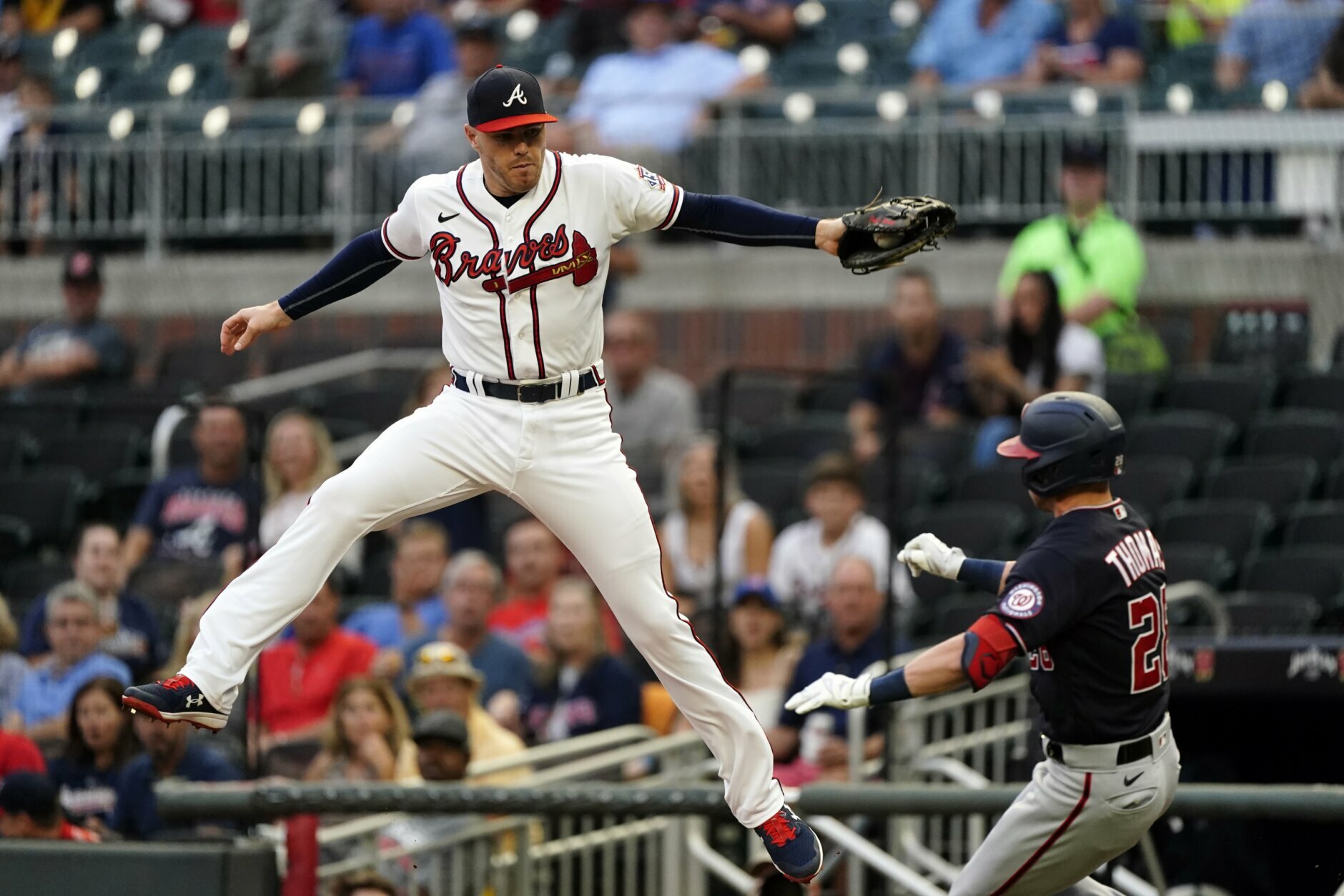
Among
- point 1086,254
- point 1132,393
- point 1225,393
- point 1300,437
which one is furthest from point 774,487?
point 1300,437

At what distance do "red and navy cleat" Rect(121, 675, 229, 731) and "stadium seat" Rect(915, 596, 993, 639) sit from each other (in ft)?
13.0

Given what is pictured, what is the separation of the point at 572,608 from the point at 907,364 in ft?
9.02

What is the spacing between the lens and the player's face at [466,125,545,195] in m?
5.15

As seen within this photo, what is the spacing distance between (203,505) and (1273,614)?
14.6 feet

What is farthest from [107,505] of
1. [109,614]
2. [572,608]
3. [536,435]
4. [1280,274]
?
[1280,274]

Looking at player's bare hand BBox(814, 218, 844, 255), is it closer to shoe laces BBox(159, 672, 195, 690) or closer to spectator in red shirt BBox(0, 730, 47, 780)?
shoe laces BBox(159, 672, 195, 690)

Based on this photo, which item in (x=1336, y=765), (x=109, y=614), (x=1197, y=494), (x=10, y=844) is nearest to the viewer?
(x=10, y=844)

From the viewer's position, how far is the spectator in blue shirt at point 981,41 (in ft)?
38.9

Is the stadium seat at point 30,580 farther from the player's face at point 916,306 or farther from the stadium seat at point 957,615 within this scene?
the player's face at point 916,306

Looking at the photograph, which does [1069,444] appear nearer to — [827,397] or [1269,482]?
[1269,482]

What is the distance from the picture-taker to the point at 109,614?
7.97m

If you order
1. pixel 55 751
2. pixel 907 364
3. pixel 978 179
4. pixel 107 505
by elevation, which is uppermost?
pixel 978 179

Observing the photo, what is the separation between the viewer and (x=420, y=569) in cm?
905

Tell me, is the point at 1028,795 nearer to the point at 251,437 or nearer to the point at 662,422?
the point at 251,437
